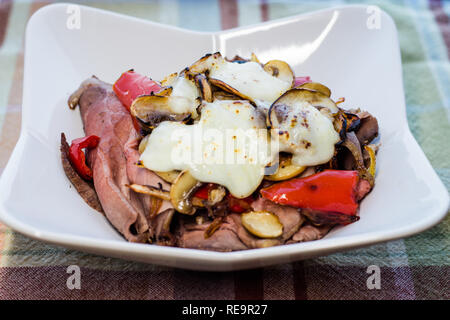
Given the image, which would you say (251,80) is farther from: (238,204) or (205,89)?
(238,204)

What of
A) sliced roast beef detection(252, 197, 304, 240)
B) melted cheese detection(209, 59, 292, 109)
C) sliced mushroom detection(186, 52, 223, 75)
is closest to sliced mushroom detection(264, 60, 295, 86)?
melted cheese detection(209, 59, 292, 109)

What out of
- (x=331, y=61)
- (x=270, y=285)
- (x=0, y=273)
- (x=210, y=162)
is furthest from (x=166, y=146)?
(x=331, y=61)

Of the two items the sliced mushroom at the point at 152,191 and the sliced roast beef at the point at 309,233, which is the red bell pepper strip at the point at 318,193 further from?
the sliced mushroom at the point at 152,191

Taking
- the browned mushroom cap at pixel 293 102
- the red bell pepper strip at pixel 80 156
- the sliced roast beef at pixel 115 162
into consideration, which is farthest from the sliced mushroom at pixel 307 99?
the red bell pepper strip at pixel 80 156

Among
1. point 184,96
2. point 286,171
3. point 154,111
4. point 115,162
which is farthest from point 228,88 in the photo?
point 115,162

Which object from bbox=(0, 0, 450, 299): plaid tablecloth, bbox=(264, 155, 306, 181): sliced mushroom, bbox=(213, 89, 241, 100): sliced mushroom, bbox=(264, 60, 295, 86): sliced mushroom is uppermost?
bbox=(213, 89, 241, 100): sliced mushroom

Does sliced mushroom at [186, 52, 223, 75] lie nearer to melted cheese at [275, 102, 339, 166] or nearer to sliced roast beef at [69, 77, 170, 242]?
sliced roast beef at [69, 77, 170, 242]

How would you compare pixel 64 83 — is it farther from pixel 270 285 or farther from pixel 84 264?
pixel 270 285
